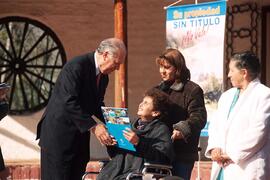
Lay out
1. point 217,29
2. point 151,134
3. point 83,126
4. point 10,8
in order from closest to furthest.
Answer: point 83,126
point 151,134
point 217,29
point 10,8

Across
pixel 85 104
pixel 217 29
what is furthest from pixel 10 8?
pixel 85 104

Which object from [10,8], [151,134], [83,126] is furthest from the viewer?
[10,8]

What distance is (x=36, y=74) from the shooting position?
11578 mm

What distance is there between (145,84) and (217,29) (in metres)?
3.37

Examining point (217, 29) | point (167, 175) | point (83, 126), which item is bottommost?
point (167, 175)

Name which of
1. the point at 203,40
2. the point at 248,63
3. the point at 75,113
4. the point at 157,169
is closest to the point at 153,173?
the point at 157,169

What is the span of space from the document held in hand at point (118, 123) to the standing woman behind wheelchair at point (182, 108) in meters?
0.47

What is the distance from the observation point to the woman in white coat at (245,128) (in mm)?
6059

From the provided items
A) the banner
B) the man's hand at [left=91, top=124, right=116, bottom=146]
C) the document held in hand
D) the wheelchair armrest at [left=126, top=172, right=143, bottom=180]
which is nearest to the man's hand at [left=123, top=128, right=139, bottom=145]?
the document held in hand

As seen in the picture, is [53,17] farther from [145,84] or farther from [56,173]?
[56,173]

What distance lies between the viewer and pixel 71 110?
19.9 ft

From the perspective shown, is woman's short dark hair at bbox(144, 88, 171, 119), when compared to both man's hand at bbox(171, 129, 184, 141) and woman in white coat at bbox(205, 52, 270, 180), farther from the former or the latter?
woman in white coat at bbox(205, 52, 270, 180)

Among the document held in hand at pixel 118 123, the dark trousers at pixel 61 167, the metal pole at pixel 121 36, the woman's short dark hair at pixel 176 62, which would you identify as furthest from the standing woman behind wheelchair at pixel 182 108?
the metal pole at pixel 121 36

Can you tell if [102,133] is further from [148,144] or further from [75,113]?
[148,144]
